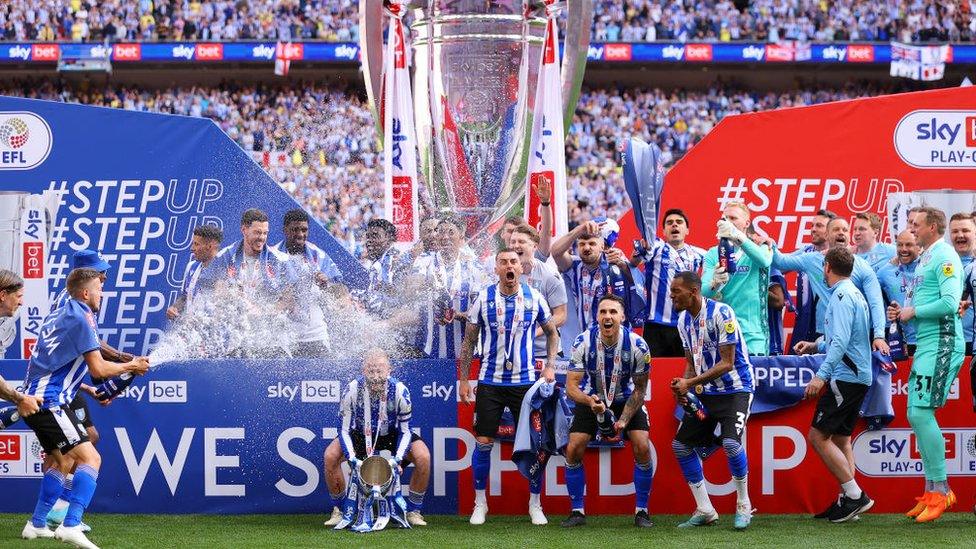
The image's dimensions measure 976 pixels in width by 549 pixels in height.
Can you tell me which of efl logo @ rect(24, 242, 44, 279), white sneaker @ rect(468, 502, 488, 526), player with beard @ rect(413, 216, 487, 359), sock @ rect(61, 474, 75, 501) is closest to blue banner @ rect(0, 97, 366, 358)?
efl logo @ rect(24, 242, 44, 279)

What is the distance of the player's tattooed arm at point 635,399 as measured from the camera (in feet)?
25.0

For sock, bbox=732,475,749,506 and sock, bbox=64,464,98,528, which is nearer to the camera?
sock, bbox=64,464,98,528

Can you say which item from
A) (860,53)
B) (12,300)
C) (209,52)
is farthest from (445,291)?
(860,53)

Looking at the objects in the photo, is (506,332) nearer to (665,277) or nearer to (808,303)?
(665,277)

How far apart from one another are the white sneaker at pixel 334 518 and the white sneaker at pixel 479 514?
818mm

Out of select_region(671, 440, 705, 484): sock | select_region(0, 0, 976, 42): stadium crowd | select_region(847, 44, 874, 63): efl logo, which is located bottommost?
select_region(671, 440, 705, 484): sock

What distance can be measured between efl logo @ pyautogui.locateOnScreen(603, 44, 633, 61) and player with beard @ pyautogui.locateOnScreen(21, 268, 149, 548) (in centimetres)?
2654

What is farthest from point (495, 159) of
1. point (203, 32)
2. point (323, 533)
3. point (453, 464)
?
point (203, 32)

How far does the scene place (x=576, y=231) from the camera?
8.64 meters

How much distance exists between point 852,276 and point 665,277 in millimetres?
1310

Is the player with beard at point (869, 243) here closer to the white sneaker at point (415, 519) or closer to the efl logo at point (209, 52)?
the white sneaker at point (415, 519)

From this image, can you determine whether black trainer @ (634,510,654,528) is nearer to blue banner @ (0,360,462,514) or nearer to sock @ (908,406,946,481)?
blue banner @ (0,360,462,514)

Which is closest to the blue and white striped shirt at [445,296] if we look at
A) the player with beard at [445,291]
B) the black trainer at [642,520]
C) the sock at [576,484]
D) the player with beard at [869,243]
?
the player with beard at [445,291]

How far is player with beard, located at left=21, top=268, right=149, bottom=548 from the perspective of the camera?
6988mm
